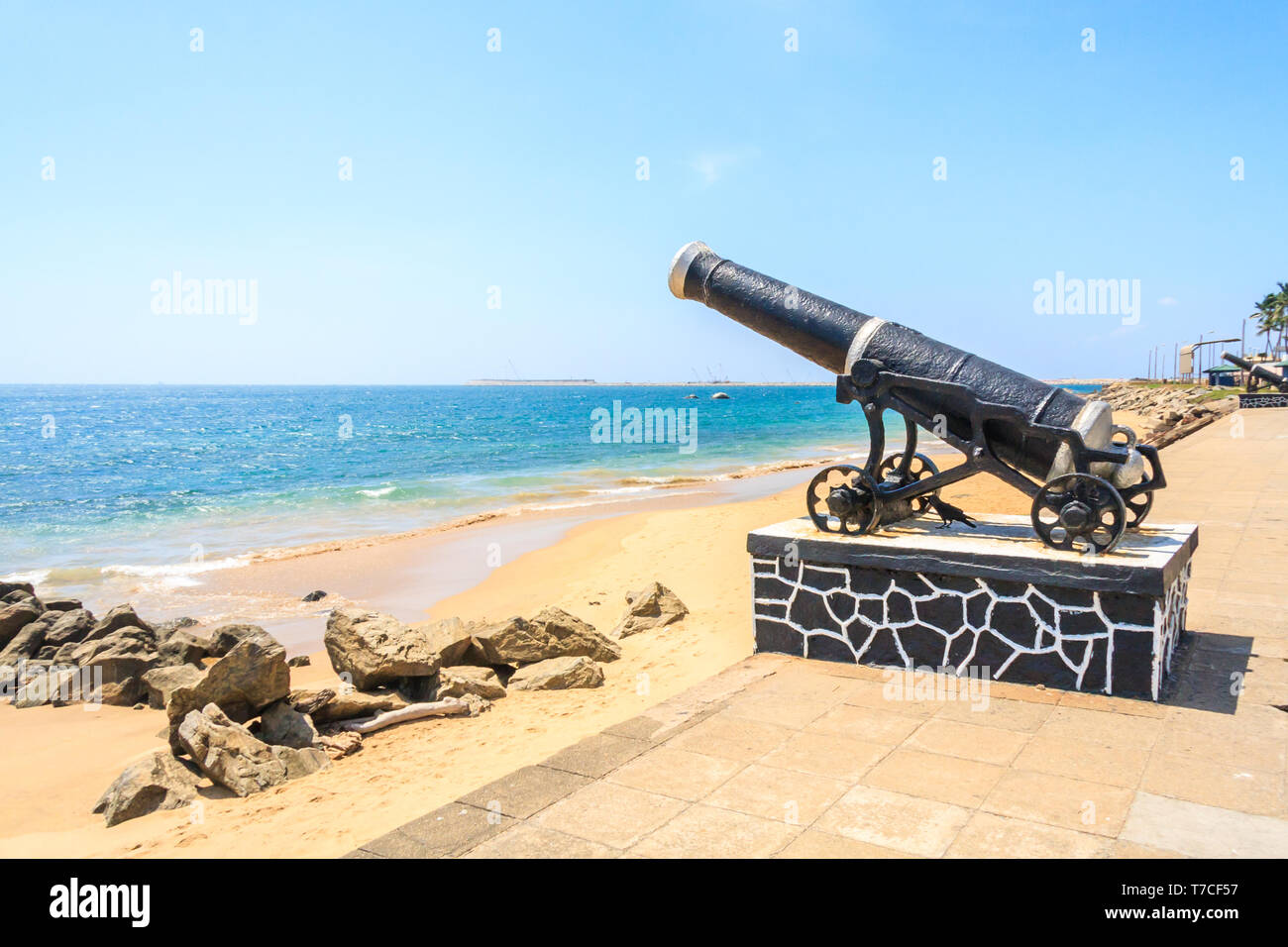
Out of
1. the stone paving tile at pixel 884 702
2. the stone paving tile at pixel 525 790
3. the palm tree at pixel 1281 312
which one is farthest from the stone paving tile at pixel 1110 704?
the palm tree at pixel 1281 312

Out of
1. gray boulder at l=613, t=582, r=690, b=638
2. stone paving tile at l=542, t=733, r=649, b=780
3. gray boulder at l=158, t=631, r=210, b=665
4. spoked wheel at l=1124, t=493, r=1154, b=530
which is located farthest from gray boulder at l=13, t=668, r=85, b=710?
spoked wheel at l=1124, t=493, r=1154, b=530

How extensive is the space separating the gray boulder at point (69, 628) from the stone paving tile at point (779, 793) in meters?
8.97

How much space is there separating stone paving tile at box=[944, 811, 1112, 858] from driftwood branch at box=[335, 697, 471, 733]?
383 cm

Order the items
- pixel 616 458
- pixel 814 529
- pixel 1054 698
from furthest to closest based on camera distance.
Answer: pixel 616 458, pixel 814 529, pixel 1054 698

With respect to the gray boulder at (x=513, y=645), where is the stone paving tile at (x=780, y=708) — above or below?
above

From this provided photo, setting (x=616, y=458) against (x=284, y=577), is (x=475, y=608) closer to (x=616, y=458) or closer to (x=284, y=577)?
(x=284, y=577)

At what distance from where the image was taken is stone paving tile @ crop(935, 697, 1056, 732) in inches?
185

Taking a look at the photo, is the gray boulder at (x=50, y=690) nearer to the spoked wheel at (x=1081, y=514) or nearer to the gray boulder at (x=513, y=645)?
the gray boulder at (x=513, y=645)

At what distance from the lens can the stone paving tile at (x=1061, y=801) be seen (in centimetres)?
357

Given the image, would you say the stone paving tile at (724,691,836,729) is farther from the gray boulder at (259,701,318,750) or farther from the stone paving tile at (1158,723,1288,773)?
the gray boulder at (259,701,318,750)

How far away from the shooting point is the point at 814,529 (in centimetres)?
628

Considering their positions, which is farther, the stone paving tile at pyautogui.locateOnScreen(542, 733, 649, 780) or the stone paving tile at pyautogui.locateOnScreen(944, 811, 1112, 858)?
→ the stone paving tile at pyautogui.locateOnScreen(542, 733, 649, 780)
